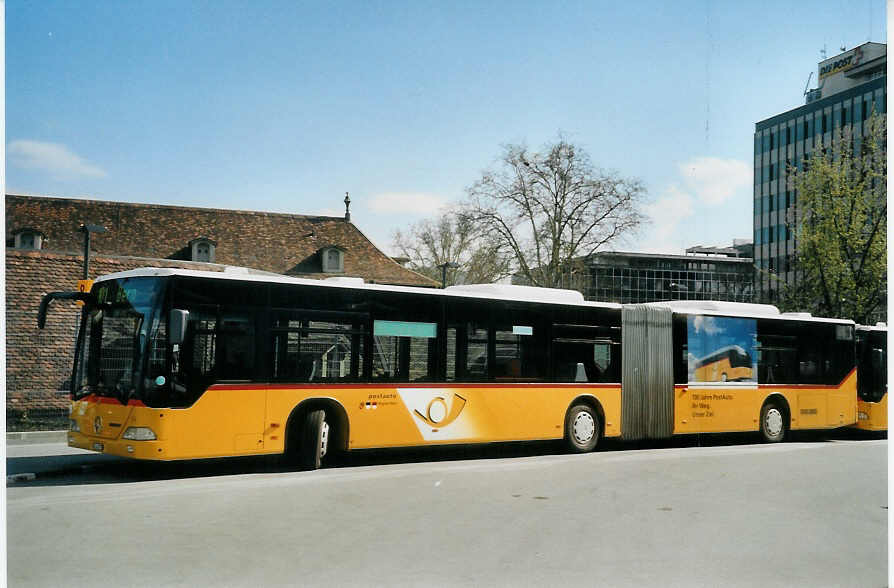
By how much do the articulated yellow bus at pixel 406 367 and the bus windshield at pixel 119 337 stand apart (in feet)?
0.07

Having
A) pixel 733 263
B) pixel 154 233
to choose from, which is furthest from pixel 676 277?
pixel 154 233

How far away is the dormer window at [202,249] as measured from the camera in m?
23.8

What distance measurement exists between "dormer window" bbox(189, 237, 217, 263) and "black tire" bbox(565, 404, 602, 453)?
11285 mm

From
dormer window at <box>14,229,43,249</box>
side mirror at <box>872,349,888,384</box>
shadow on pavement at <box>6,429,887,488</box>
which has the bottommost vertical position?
shadow on pavement at <box>6,429,887,488</box>

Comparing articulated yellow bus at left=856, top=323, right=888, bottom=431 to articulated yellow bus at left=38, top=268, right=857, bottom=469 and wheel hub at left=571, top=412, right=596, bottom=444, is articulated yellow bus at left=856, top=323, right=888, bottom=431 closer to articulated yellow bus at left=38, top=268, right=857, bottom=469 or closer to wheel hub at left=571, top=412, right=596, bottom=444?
articulated yellow bus at left=38, top=268, right=857, bottom=469

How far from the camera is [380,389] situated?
13.5m

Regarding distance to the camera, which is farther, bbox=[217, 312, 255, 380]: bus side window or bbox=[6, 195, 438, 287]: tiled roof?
bbox=[6, 195, 438, 287]: tiled roof

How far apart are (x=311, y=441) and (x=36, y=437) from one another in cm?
668

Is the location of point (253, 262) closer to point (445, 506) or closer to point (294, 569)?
point (445, 506)

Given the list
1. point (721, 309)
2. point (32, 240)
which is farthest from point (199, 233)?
point (721, 309)

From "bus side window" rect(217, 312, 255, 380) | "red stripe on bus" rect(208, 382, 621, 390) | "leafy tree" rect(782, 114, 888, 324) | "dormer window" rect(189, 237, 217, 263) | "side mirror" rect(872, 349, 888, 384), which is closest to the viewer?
"bus side window" rect(217, 312, 255, 380)

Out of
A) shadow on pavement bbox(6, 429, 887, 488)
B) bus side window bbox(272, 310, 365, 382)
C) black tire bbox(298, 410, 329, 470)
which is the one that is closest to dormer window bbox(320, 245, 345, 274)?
shadow on pavement bbox(6, 429, 887, 488)

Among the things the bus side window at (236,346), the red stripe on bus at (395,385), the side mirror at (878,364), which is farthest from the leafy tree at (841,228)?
the bus side window at (236,346)

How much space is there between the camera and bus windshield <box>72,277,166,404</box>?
37.2ft
